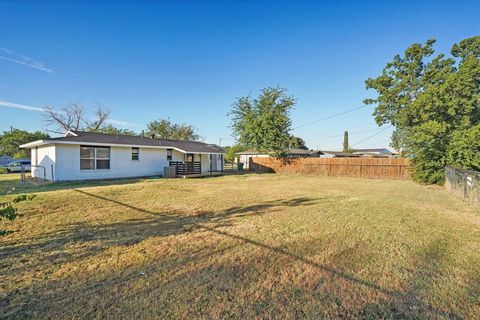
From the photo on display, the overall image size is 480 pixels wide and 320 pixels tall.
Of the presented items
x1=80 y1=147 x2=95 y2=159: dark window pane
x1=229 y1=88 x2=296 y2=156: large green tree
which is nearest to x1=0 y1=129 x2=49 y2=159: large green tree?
x1=80 y1=147 x2=95 y2=159: dark window pane

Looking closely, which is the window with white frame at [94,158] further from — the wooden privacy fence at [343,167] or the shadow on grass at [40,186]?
the wooden privacy fence at [343,167]

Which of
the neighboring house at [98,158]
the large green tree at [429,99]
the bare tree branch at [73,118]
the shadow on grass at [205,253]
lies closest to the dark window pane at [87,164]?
the neighboring house at [98,158]

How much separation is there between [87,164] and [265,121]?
1571 centimetres

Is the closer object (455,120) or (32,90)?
(455,120)

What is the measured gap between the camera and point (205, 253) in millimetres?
3611

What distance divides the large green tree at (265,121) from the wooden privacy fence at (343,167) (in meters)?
1.53

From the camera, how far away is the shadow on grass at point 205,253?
2.32 meters

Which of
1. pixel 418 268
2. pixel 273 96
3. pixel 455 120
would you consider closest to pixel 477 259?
pixel 418 268

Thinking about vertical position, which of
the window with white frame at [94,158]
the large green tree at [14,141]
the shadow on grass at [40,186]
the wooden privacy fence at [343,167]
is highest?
the large green tree at [14,141]

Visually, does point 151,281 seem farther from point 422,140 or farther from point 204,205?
point 422,140

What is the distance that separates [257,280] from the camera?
9.23 feet

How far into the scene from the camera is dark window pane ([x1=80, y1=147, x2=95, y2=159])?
1393cm

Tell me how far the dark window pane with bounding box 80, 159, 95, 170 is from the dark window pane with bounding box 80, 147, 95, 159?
0.22 metres

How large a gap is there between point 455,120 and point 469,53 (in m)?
7.01
